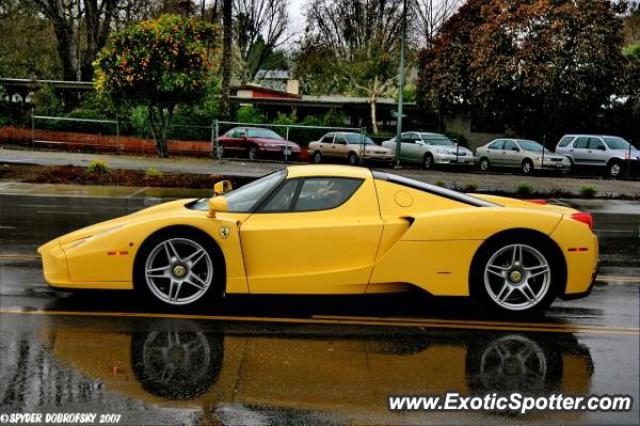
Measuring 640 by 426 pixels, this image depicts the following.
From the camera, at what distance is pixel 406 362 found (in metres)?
5.62

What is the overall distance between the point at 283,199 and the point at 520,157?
25.5m

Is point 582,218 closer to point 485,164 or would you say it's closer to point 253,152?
point 253,152

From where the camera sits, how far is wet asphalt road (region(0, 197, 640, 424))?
4.65 metres

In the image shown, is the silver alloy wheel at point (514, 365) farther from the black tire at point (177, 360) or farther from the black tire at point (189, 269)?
the black tire at point (189, 269)

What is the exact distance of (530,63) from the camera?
3847 cm

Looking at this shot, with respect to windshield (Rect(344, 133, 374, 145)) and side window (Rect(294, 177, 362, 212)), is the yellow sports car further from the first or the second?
windshield (Rect(344, 133, 374, 145))

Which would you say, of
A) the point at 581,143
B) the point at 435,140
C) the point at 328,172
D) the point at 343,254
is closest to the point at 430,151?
the point at 435,140

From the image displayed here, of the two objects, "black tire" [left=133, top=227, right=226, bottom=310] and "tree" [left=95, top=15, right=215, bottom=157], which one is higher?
"tree" [left=95, top=15, right=215, bottom=157]

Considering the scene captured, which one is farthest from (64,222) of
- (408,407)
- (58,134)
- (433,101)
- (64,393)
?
(433,101)

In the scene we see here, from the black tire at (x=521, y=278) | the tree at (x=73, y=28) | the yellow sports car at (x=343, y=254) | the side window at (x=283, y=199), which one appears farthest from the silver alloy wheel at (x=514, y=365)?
the tree at (x=73, y=28)

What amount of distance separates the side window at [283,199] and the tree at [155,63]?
21.9 m

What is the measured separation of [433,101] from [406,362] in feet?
125

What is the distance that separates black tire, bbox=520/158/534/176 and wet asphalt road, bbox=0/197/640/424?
77.1ft

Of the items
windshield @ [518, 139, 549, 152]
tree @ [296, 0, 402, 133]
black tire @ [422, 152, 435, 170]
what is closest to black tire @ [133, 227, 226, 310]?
black tire @ [422, 152, 435, 170]
